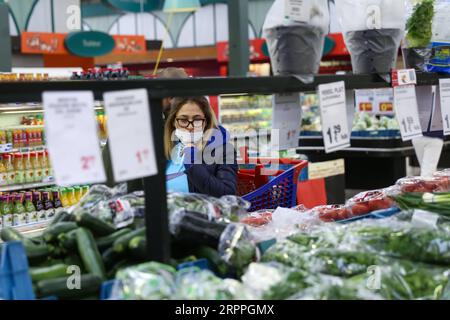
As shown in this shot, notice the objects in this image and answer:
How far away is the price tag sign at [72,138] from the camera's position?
1.33m

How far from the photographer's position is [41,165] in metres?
6.43

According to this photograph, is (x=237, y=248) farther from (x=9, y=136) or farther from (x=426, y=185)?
(x=9, y=136)

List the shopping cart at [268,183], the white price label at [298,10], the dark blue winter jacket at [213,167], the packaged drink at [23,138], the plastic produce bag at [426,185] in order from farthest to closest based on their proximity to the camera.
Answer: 1. the packaged drink at [23,138]
2. the dark blue winter jacket at [213,167]
3. the shopping cart at [268,183]
4. the plastic produce bag at [426,185]
5. the white price label at [298,10]

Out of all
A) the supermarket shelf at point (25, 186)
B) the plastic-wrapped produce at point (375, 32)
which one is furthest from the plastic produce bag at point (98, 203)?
the supermarket shelf at point (25, 186)

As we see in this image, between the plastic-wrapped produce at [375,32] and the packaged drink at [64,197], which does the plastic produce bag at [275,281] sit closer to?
the plastic-wrapped produce at [375,32]

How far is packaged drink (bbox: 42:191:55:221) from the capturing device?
6.04 metres

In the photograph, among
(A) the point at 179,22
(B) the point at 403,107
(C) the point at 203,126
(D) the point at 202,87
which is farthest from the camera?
(A) the point at 179,22

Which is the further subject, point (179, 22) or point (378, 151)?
point (179, 22)

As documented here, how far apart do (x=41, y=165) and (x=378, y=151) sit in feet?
14.7

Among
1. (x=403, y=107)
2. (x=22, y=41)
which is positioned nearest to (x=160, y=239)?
(x=403, y=107)

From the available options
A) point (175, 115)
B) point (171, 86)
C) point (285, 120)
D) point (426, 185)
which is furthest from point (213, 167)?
point (171, 86)

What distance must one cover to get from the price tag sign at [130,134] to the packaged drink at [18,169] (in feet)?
16.7

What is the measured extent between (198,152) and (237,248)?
1.80 metres
